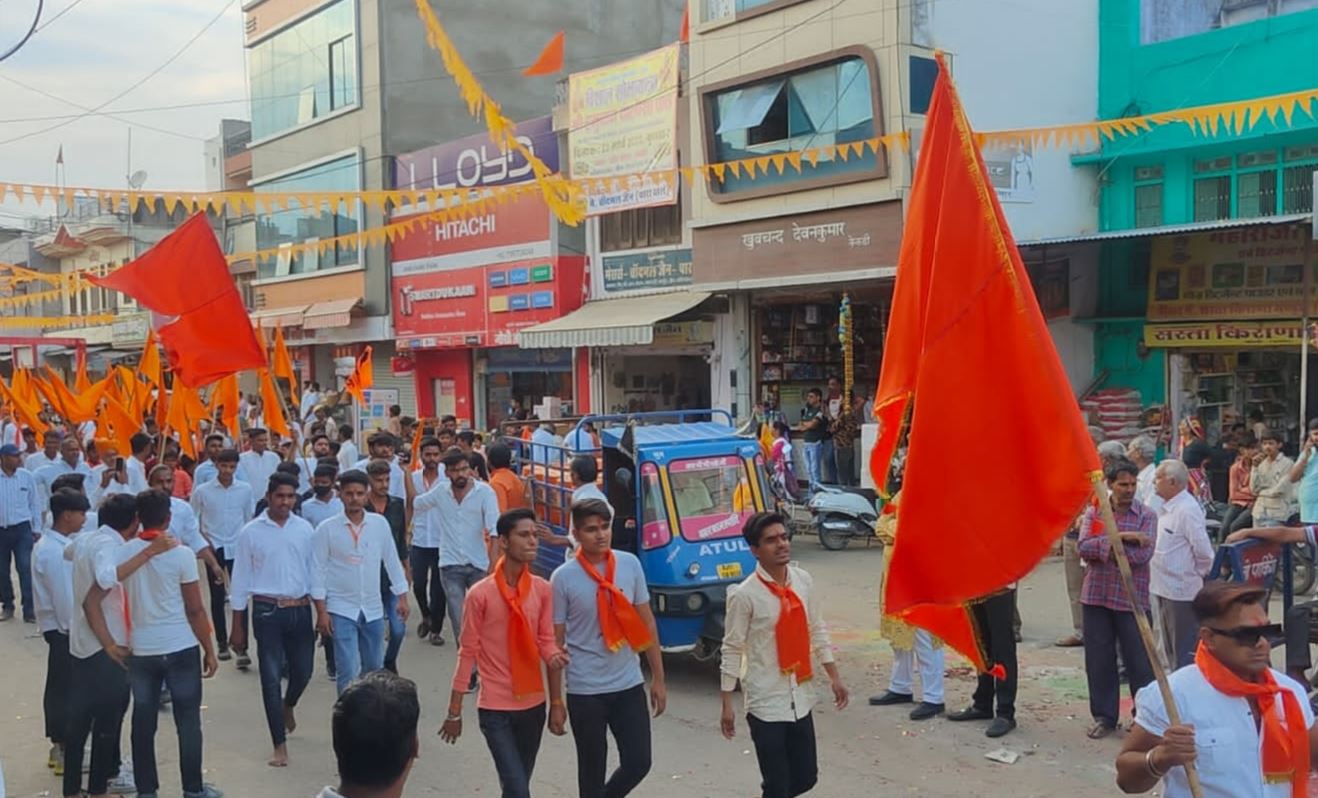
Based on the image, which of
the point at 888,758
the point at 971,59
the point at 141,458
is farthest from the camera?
the point at 971,59

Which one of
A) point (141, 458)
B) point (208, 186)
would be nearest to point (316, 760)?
point (141, 458)

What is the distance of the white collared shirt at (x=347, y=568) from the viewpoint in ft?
22.6

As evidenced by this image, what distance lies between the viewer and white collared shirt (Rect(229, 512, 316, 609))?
7.00m

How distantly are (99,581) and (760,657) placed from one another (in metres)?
3.32

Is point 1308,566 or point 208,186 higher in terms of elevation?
point 208,186

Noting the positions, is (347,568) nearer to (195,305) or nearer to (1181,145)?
(195,305)

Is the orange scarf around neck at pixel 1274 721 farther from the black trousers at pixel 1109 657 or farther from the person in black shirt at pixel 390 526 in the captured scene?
the person in black shirt at pixel 390 526

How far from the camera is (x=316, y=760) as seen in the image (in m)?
7.07

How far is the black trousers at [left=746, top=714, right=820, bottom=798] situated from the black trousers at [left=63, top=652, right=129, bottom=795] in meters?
3.41

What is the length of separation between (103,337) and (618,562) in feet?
144

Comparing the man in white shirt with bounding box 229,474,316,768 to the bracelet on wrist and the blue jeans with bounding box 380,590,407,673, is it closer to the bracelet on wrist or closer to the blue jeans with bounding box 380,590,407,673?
the blue jeans with bounding box 380,590,407,673

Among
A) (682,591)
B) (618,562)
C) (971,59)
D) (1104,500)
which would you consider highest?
(971,59)

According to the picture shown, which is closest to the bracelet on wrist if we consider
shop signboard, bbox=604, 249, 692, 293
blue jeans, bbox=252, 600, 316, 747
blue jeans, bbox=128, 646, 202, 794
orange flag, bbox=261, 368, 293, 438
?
blue jeans, bbox=128, 646, 202, 794

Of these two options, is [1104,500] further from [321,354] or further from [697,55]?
[321,354]
